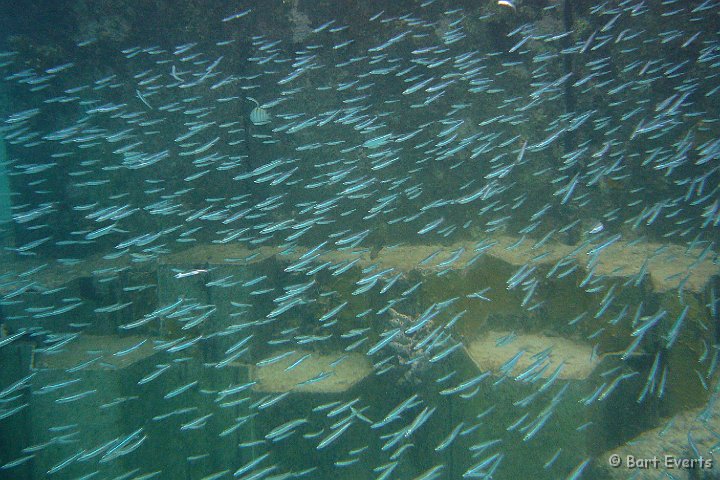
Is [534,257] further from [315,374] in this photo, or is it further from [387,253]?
[315,374]

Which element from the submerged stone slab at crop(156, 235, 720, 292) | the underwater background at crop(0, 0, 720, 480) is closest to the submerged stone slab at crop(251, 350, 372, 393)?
the underwater background at crop(0, 0, 720, 480)

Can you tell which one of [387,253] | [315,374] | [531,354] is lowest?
[315,374]

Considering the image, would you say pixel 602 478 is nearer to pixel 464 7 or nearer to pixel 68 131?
pixel 464 7

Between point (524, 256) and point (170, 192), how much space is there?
7.61 m

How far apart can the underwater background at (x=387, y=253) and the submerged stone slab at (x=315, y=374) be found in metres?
0.05

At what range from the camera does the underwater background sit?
6.02 m

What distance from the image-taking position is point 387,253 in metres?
7.72

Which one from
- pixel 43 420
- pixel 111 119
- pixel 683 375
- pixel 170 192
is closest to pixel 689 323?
Result: pixel 683 375

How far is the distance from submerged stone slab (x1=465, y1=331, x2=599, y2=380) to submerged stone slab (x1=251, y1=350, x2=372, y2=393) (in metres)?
1.86

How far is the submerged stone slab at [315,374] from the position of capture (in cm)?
666

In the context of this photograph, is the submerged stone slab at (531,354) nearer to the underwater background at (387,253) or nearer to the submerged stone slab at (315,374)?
the underwater background at (387,253)

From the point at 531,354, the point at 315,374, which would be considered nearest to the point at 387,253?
the point at 315,374

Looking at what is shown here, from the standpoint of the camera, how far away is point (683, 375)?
5.88m

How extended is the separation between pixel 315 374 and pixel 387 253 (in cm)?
254
